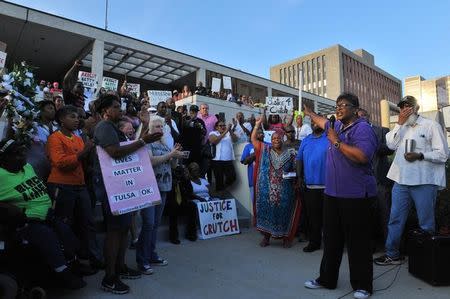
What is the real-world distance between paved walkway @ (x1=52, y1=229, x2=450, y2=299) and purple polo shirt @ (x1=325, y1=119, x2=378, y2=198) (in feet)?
3.53

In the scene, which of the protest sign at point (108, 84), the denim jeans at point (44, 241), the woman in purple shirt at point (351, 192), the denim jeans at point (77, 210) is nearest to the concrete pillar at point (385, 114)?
the woman in purple shirt at point (351, 192)

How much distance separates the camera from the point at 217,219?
6.81m

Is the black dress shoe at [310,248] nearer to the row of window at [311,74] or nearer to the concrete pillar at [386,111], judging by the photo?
the concrete pillar at [386,111]

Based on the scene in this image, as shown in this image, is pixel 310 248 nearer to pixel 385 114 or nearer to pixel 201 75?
pixel 385 114

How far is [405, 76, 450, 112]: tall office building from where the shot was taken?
1123 cm

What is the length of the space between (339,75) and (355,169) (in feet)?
277

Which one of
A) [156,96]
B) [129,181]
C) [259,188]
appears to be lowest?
[259,188]

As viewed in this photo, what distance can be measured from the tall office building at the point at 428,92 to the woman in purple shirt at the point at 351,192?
303 inches

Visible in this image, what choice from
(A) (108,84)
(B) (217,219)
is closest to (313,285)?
(B) (217,219)

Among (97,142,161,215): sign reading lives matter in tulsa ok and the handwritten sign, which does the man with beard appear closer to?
(97,142,161,215): sign reading lives matter in tulsa ok

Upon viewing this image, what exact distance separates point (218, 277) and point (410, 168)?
2.63 meters

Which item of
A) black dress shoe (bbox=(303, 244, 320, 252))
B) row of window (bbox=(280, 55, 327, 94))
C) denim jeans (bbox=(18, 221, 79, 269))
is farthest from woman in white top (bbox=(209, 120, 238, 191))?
row of window (bbox=(280, 55, 327, 94))

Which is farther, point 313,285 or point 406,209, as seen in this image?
point 406,209

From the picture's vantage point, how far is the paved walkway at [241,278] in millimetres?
3924
